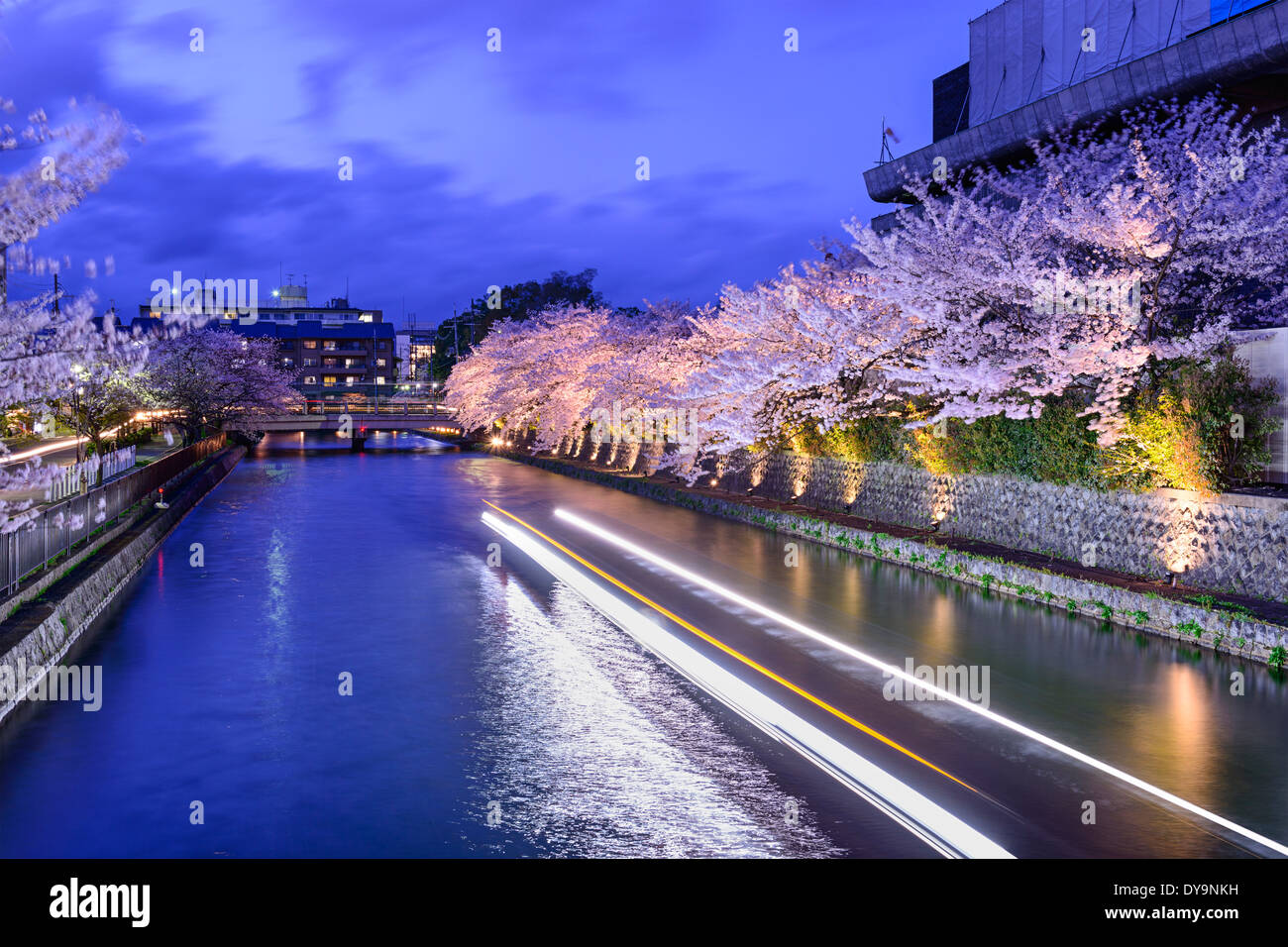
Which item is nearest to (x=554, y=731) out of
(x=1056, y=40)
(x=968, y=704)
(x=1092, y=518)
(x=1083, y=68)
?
(x=968, y=704)

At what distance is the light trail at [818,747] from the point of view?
692 cm

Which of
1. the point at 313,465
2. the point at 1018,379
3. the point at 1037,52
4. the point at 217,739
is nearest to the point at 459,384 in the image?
the point at 313,465

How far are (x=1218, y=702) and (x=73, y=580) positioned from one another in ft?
44.2

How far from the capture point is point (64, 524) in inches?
650

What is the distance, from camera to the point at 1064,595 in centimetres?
1556

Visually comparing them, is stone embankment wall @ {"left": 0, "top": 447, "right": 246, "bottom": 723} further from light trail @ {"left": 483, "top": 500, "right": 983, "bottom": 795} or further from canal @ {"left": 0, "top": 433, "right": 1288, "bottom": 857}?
light trail @ {"left": 483, "top": 500, "right": 983, "bottom": 795}

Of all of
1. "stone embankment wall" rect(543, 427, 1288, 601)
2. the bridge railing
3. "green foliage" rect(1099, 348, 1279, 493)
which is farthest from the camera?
the bridge railing

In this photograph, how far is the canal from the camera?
7023 millimetres

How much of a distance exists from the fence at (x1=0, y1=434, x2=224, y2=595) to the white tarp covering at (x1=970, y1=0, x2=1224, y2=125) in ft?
94.8

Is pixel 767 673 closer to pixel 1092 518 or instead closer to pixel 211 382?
pixel 1092 518

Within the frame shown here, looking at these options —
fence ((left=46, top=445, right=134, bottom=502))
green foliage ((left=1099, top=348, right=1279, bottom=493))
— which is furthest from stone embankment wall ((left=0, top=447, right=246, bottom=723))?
green foliage ((left=1099, top=348, right=1279, bottom=493))

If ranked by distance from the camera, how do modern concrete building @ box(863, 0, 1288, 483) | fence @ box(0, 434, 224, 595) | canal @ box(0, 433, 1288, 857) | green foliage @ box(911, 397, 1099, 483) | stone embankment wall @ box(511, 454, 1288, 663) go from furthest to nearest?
modern concrete building @ box(863, 0, 1288, 483) < green foliage @ box(911, 397, 1099, 483) < fence @ box(0, 434, 224, 595) < stone embankment wall @ box(511, 454, 1288, 663) < canal @ box(0, 433, 1288, 857)

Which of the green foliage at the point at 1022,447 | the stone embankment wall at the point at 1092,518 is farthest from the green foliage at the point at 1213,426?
the green foliage at the point at 1022,447
